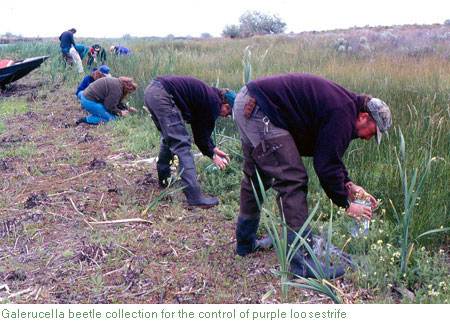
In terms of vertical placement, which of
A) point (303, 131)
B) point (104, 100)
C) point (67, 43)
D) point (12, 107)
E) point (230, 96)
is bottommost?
point (12, 107)

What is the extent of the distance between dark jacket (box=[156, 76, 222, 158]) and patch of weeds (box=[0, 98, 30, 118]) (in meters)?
6.16

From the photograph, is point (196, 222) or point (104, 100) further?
point (104, 100)

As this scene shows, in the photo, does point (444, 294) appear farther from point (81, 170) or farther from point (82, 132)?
point (82, 132)

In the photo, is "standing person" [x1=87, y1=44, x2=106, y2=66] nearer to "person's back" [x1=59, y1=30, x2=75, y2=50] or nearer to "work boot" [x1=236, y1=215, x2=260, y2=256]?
"person's back" [x1=59, y1=30, x2=75, y2=50]

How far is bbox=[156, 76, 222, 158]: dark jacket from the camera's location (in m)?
4.33

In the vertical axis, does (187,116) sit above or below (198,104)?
below

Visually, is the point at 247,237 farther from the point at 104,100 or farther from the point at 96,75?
the point at 96,75

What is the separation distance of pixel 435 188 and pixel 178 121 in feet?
8.26

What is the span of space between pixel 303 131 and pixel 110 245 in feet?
6.12

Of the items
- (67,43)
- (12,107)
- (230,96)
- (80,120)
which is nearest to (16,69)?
(67,43)

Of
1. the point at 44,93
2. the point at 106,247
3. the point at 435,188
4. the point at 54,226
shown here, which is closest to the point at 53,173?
the point at 54,226

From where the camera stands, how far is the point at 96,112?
8.23 meters

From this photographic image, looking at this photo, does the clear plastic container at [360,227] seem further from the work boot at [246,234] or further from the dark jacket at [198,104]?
the dark jacket at [198,104]

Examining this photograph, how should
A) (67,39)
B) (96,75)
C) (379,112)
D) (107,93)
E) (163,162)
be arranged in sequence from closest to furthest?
(379,112), (163,162), (107,93), (96,75), (67,39)
